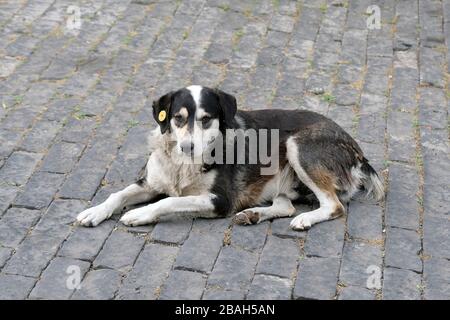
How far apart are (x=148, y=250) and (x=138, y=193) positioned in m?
0.75

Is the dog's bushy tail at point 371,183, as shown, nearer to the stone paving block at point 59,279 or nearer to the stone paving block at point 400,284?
the stone paving block at point 400,284

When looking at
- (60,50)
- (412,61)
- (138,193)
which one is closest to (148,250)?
(138,193)

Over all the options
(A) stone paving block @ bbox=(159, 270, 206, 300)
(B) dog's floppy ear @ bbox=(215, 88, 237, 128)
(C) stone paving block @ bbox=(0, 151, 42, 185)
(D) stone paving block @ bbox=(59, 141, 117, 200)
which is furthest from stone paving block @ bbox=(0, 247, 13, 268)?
(B) dog's floppy ear @ bbox=(215, 88, 237, 128)

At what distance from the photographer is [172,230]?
21.0ft

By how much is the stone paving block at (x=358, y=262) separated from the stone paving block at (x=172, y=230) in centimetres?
122

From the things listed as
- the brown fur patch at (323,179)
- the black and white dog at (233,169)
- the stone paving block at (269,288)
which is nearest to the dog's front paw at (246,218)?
the black and white dog at (233,169)

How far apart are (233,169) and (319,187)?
27.7 inches

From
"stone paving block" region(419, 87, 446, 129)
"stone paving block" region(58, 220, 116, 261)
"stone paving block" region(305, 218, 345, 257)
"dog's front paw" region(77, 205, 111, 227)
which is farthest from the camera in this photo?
"stone paving block" region(419, 87, 446, 129)

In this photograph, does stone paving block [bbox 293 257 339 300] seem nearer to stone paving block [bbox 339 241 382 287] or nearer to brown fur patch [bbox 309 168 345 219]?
stone paving block [bbox 339 241 382 287]

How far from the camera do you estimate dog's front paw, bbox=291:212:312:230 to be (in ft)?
21.1

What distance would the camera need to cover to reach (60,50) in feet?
31.3

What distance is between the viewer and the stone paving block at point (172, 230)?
20.6 feet

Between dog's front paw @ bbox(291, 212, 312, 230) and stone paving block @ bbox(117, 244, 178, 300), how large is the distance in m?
0.96

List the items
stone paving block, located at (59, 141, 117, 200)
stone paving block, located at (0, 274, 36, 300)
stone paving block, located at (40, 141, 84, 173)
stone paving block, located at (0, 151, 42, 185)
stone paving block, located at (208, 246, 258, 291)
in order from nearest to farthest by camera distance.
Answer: stone paving block, located at (0, 274, 36, 300) < stone paving block, located at (208, 246, 258, 291) < stone paving block, located at (59, 141, 117, 200) < stone paving block, located at (0, 151, 42, 185) < stone paving block, located at (40, 141, 84, 173)
